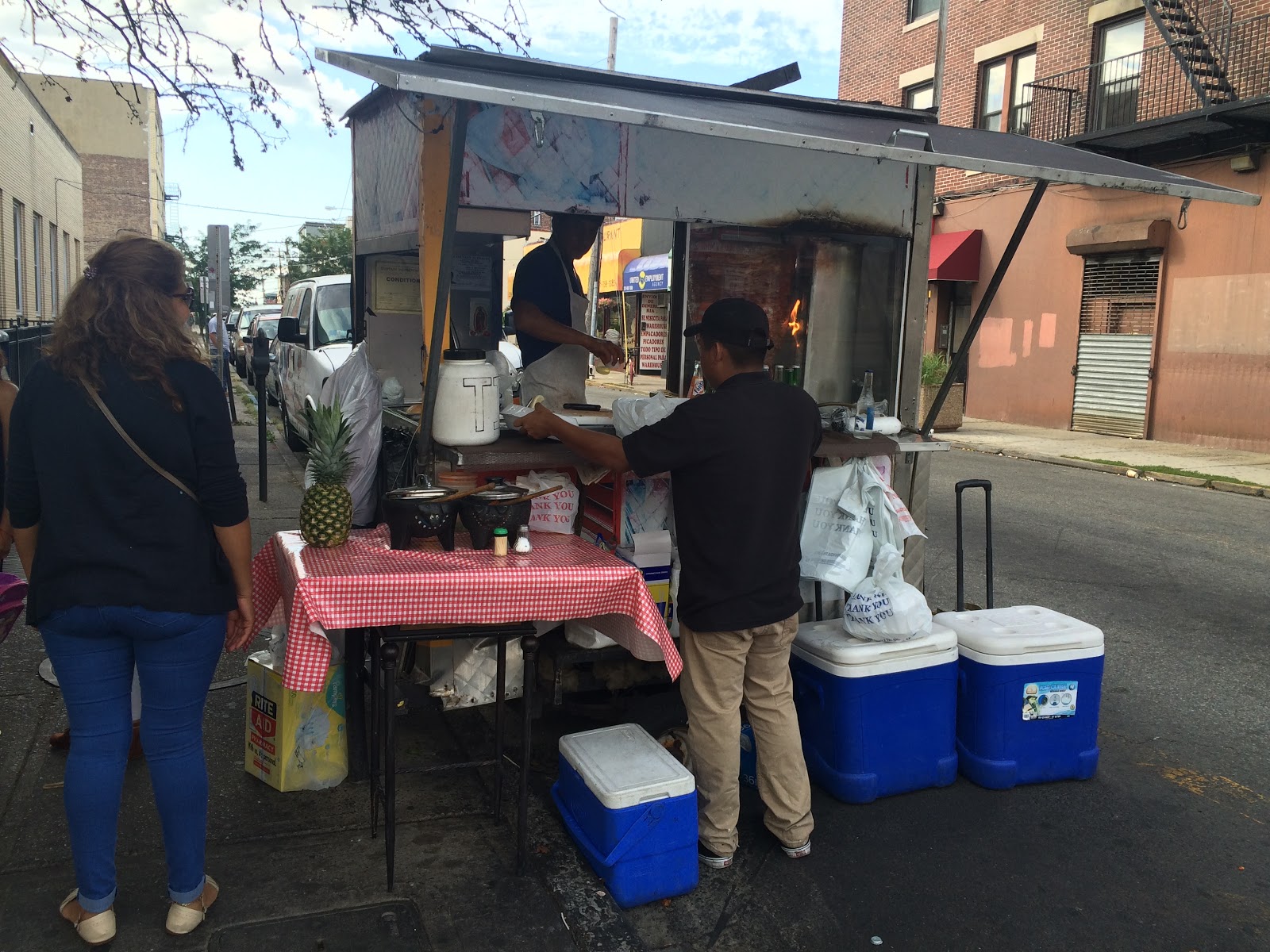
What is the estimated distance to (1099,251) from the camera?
16594 mm

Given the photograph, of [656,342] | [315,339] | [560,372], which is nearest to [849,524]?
[560,372]

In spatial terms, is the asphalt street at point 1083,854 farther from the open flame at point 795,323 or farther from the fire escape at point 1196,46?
the fire escape at point 1196,46

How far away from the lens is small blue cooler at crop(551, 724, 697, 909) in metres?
3.11

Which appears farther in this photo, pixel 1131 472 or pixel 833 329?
pixel 1131 472

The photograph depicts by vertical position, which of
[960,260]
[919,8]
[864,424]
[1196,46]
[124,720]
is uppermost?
[919,8]

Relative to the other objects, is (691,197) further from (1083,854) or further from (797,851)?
(1083,854)

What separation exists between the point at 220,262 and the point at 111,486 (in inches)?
386

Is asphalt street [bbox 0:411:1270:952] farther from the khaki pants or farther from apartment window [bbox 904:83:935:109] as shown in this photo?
apartment window [bbox 904:83:935:109]

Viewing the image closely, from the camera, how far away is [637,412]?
4.21 metres

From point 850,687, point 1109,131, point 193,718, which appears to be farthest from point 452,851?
point 1109,131

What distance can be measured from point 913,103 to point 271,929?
2130cm

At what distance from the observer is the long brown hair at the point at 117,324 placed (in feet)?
8.71

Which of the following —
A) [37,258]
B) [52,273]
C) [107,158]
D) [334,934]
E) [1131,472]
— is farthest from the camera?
[107,158]

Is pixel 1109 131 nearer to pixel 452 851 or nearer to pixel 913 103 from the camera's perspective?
pixel 913 103
